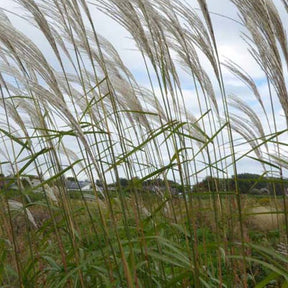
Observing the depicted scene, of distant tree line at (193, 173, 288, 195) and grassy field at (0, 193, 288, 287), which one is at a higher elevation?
distant tree line at (193, 173, 288, 195)

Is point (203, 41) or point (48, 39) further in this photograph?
point (203, 41)

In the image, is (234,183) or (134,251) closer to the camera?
(134,251)

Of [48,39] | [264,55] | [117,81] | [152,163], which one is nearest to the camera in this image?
[48,39]

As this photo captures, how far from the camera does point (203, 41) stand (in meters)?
2.11

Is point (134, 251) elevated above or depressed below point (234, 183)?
below

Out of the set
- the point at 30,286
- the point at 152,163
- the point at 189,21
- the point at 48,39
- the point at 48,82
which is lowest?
the point at 30,286

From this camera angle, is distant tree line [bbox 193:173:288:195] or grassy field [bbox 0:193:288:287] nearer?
grassy field [bbox 0:193:288:287]

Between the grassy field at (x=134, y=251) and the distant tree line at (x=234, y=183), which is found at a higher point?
the distant tree line at (x=234, y=183)

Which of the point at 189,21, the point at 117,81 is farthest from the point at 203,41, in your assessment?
the point at 117,81

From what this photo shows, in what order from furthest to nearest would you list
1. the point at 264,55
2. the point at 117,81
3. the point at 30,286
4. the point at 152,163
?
the point at 152,163 → the point at 117,81 → the point at 30,286 → the point at 264,55

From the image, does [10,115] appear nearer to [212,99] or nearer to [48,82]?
[48,82]

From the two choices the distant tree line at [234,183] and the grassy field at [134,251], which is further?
the distant tree line at [234,183]

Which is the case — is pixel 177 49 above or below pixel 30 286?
above

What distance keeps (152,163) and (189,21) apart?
1.26 metres
